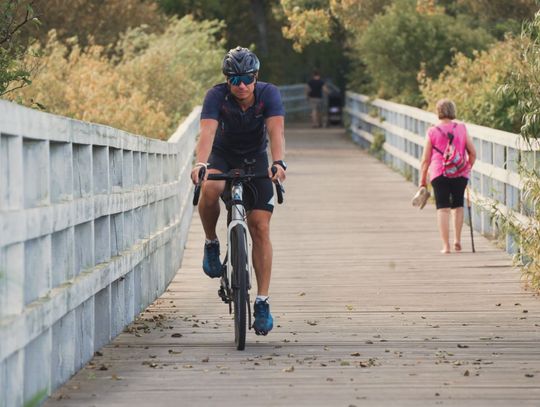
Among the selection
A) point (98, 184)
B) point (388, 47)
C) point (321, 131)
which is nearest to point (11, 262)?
point (98, 184)

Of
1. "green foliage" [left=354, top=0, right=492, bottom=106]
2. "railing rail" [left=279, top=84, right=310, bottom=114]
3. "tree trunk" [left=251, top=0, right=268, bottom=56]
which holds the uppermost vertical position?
"tree trunk" [left=251, top=0, right=268, bottom=56]

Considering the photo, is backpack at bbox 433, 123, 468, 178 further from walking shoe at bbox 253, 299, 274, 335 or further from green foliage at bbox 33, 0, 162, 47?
green foliage at bbox 33, 0, 162, 47

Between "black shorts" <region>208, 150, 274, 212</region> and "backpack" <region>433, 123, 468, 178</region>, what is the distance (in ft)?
22.0

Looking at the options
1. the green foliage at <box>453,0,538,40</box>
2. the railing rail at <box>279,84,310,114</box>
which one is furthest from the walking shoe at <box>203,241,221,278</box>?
the railing rail at <box>279,84,310,114</box>

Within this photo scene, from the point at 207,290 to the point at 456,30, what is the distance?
73.3 feet

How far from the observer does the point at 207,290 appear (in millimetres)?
13688

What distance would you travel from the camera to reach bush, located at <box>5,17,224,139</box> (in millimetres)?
20625

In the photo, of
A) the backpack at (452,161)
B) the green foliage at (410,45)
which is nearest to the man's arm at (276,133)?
the backpack at (452,161)

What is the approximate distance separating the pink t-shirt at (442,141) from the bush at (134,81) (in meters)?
4.45

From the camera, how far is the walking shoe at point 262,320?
389 inches

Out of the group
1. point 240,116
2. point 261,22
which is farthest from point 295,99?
point 240,116

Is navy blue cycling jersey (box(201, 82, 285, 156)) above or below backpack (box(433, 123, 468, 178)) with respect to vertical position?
above

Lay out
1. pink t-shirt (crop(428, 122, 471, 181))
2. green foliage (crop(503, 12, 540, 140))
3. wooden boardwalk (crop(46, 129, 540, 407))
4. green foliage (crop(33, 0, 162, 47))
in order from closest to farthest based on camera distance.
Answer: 1. wooden boardwalk (crop(46, 129, 540, 407))
2. green foliage (crop(503, 12, 540, 140))
3. pink t-shirt (crop(428, 122, 471, 181))
4. green foliage (crop(33, 0, 162, 47))

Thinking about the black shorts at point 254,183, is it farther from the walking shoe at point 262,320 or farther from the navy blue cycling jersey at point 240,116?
the walking shoe at point 262,320
